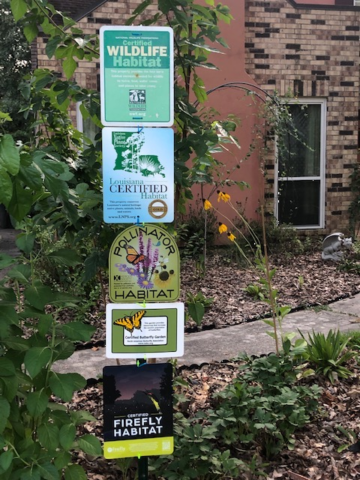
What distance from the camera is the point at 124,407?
7.18 ft

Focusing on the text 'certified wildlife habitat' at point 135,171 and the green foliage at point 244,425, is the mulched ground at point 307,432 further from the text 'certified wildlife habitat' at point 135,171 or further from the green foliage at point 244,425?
the text 'certified wildlife habitat' at point 135,171

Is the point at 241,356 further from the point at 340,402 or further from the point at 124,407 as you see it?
the point at 124,407

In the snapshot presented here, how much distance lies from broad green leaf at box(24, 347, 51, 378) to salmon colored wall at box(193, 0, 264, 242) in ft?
22.8

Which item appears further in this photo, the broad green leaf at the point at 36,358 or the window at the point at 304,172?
the window at the point at 304,172

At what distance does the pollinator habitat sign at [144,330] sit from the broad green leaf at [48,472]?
451 millimetres

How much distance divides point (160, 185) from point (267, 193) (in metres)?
7.34

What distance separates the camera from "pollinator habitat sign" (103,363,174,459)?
7.13ft

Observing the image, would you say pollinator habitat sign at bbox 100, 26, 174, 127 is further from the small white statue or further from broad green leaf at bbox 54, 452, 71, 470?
the small white statue

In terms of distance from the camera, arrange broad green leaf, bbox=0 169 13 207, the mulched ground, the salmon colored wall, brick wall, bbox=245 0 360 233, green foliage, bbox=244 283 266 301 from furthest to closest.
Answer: brick wall, bbox=245 0 360 233 < the salmon colored wall < green foliage, bbox=244 283 266 301 < the mulched ground < broad green leaf, bbox=0 169 13 207

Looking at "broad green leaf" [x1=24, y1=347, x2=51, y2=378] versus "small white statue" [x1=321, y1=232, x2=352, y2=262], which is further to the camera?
"small white statue" [x1=321, y1=232, x2=352, y2=262]

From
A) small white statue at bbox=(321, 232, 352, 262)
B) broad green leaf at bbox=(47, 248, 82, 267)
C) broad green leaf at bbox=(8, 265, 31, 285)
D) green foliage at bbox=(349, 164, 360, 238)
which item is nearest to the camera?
broad green leaf at bbox=(8, 265, 31, 285)

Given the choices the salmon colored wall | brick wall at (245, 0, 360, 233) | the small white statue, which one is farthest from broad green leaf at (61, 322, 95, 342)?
brick wall at (245, 0, 360, 233)

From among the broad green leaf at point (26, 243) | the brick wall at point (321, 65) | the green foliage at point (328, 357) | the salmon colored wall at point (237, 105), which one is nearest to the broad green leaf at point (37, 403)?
the broad green leaf at point (26, 243)

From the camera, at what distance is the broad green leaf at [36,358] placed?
185 cm
